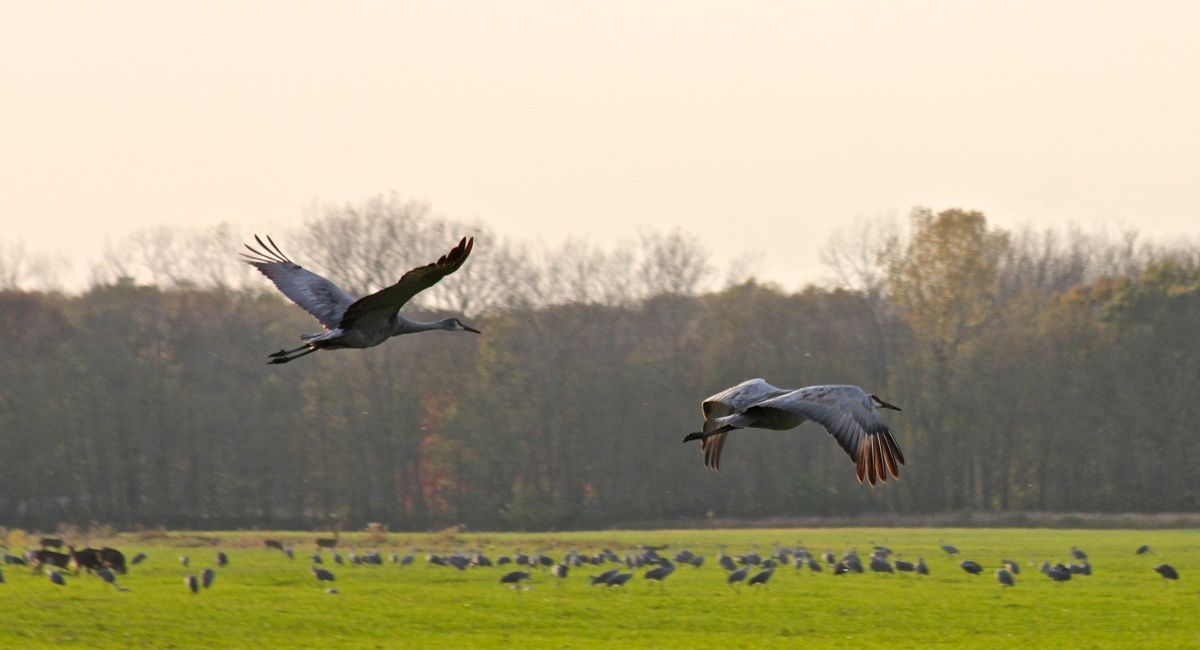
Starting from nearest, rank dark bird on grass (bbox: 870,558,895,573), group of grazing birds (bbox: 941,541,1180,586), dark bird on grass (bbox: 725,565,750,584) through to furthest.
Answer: dark bird on grass (bbox: 725,565,750,584)
group of grazing birds (bbox: 941,541,1180,586)
dark bird on grass (bbox: 870,558,895,573)

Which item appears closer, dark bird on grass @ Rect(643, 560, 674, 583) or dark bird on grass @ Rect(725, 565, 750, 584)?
dark bird on grass @ Rect(725, 565, 750, 584)

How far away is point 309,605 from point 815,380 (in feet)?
143

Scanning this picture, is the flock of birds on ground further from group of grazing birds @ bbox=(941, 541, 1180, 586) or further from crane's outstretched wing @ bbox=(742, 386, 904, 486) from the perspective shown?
crane's outstretched wing @ bbox=(742, 386, 904, 486)

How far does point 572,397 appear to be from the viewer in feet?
268

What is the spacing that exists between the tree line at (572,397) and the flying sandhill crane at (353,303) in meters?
55.4

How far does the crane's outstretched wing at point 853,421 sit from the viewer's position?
47.7 ft

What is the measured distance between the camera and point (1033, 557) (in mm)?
49750

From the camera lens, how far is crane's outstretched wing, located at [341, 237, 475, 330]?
14.6 meters

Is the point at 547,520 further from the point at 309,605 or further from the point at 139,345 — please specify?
the point at 309,605

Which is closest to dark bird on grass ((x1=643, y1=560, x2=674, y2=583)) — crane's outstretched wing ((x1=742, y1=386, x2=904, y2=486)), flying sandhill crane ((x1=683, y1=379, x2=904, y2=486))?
flying sandhill crane ((x1=683, y1=379, x2=904, y2=486))

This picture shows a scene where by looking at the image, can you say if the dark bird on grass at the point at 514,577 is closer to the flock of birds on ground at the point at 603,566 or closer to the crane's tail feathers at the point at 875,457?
the flock of birds on ground at the point at 603,566

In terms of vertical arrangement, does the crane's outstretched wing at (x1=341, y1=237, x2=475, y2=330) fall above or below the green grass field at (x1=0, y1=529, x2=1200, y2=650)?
above

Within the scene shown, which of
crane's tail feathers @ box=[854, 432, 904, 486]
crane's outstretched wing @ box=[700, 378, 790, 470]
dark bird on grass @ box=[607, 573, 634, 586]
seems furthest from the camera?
dark bird on grass @ box=[607, 573, 634, 586]

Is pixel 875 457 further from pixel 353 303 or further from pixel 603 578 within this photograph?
pixel 603 578
